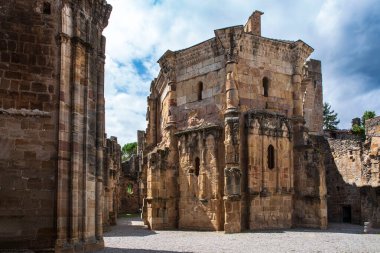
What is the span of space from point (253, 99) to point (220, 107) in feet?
5.31

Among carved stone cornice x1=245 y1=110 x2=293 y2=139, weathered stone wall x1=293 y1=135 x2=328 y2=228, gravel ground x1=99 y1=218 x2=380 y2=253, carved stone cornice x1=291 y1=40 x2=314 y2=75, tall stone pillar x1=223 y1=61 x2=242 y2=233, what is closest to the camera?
gravel ground x1=99 y1=218 x2=380 y2=253

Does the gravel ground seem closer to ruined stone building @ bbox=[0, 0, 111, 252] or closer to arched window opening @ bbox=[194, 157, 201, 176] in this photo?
ruined stone building @ bbox=[0, 0, 111, 252]

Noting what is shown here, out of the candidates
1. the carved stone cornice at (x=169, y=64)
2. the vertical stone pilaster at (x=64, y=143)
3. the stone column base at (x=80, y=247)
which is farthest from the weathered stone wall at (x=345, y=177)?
the vertical stone pilaster at (x=64, y=143)

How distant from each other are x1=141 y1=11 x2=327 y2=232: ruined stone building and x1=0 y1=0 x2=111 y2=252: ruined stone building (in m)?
7.89

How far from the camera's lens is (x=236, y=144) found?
17469 millimetres

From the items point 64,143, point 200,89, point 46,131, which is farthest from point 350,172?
point 46,131

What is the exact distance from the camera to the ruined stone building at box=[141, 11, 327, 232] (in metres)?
17.8

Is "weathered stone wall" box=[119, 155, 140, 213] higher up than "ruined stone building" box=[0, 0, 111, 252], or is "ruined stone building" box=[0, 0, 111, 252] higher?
A: "ruined stone building" box=[0, 0, 111, 252]

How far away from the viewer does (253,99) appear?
1891cm

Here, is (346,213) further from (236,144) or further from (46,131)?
(46,131)

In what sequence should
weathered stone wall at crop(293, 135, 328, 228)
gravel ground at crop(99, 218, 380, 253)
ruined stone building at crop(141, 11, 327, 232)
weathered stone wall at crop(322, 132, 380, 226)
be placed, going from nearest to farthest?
gravel ground at crop(99, 218, 380, 253) < ruined stone building at crop(141, 11, 327, 232) < weathered stone wall at crop(293, 135, 328, 228) < weathered stone wall at crop(322, 132, 380, 226)

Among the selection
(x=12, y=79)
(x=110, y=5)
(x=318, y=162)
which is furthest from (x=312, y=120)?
(x=12, y=79)

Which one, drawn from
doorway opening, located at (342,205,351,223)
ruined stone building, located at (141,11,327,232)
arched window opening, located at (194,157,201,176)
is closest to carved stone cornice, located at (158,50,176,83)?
ruined stone building, located at (141,11,327,232)

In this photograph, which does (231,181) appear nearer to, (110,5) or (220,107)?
(220,107)
